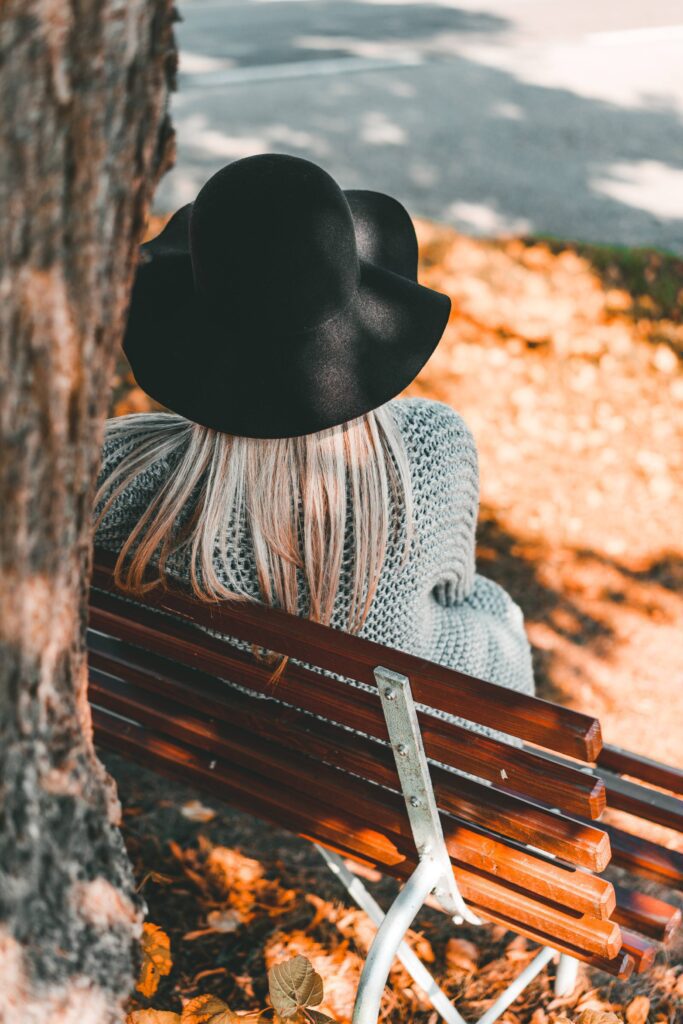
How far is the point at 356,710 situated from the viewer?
1.59 metres

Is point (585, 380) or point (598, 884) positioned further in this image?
point (585, 380)

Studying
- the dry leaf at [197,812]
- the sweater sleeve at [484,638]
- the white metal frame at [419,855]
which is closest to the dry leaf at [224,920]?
the dry leaf at [197,812]

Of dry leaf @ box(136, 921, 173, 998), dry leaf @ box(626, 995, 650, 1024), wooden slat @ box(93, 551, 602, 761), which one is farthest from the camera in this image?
dry leaf @ box(626, 995, 650, 1024)

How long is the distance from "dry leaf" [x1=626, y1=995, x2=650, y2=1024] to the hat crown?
1562 millimetres

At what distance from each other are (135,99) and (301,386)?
0.63m

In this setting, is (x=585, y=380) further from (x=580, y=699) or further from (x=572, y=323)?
(x=580, y=699)

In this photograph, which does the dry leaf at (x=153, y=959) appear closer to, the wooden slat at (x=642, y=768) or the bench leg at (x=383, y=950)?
the bench leg at (x=383, y=950)

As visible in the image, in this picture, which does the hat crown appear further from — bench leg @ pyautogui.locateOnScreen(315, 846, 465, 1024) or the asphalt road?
the asphalt road

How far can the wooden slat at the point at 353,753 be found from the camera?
1.49 meters

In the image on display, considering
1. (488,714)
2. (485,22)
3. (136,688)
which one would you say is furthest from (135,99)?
(485,22)

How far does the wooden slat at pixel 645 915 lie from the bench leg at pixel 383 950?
33 centimetres

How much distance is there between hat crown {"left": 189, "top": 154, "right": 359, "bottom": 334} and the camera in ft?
5.17

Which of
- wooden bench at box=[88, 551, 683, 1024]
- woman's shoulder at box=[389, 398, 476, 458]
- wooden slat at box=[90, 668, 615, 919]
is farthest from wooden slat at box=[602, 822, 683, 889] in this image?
woman's shoulder at box=[389, 398, 476, 458]

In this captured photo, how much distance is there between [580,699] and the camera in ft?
9.98
